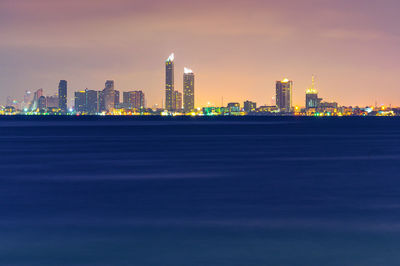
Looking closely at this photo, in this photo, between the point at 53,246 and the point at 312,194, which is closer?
the point at 53,246

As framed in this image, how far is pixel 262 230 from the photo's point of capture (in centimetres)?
1353

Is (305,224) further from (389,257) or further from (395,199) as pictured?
(395,199)

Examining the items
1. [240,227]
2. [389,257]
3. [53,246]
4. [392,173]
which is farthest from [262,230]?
[392,173]

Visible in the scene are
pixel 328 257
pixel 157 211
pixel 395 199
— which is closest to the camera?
pixel 328 257

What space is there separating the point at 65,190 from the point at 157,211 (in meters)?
6.28

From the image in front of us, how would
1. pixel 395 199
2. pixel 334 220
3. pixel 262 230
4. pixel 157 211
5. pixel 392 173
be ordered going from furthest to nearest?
1. pixel 392 173
2. pixel 395 199
3. pixel 157 211
4. pixel 334 220
5. pixel 262 230

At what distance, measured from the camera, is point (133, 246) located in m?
11.8

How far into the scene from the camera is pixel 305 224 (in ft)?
46.9

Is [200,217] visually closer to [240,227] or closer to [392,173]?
[240,227]

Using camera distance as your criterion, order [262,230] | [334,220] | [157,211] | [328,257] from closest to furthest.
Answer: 1. [328,257]
2. [262,230]
3. [334,220]
4. [157,211]

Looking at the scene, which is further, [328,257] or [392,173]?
[392,173]

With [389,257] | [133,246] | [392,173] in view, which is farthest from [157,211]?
[392,173]

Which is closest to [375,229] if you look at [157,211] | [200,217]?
[200,217]

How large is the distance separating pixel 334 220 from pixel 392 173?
14.3 meters
